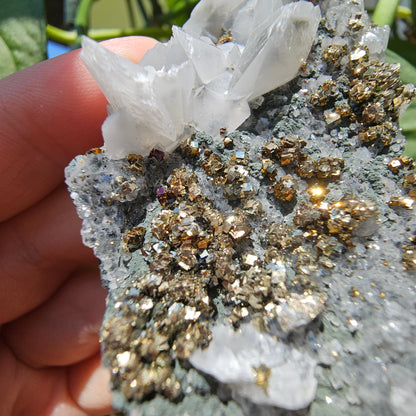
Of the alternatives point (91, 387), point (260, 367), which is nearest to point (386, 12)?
point (260, 367)

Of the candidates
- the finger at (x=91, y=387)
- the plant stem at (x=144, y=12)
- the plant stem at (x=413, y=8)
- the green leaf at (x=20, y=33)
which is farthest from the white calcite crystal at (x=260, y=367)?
the plant stem at (x=144, y=12)

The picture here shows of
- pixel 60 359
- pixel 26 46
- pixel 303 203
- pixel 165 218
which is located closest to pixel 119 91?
pixel 165 218

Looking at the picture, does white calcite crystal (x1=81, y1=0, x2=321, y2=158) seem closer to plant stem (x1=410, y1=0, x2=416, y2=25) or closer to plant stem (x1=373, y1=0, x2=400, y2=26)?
plant stem (x1=373, y1=0, x2=400, y2=26)

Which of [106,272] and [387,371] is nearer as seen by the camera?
[387,371]

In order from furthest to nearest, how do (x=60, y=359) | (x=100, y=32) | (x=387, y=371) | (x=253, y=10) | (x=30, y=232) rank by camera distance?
1. (x=100, y=32)
2. (x=60, y=359)
3. (x=30, y=232)
4. (x=253, y=10)
5. (x=387, y=371)

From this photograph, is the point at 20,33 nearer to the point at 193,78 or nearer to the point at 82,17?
the point at 82,17

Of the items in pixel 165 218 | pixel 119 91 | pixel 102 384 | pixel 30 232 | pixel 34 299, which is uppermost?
pixel 119 91

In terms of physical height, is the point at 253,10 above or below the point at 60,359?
above

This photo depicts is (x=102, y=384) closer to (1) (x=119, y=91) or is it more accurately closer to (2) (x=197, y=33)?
(1) (x=119, y=91)

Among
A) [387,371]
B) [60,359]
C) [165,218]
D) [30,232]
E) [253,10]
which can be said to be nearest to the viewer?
[387,371]
